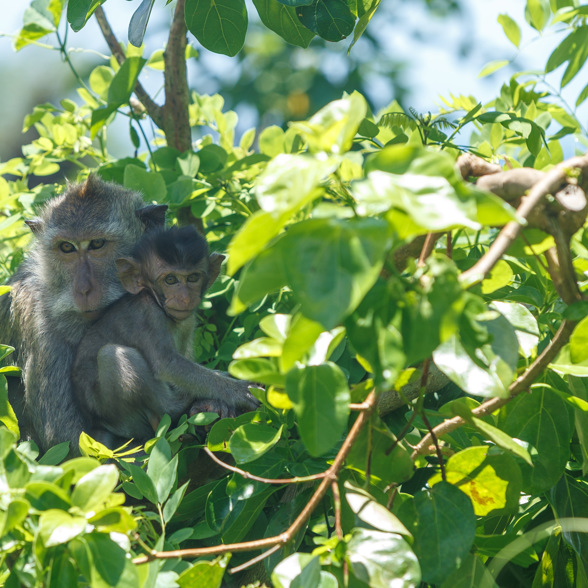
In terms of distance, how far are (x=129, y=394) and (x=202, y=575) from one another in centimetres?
157

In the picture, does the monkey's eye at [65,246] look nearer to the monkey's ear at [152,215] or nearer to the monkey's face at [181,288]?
the monkey's ear at [152,215]

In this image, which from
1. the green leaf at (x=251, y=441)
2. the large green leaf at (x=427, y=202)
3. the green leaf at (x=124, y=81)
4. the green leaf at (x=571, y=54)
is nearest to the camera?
the large green leaf at (x=427, y=202)

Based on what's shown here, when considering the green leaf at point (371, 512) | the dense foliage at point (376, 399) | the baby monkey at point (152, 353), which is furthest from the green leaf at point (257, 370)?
the baby monkey at point (152, 353)

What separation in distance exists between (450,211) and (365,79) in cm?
796

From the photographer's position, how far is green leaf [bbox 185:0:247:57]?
172 centimetres

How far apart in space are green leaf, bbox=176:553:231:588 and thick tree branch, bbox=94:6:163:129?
2338mm

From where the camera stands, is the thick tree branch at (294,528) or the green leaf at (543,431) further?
the green leaf at (543,431)

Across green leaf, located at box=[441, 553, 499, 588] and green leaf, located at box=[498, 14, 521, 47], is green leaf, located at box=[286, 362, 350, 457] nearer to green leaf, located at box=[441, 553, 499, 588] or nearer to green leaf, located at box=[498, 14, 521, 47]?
green leaf, located at box=[441, 553, 499, 588]

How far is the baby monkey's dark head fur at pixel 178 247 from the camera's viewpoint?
8.57ft

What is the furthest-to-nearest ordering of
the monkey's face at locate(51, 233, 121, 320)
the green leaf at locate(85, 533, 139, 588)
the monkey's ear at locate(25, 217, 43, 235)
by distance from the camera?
the monkey's ear at locate(25, 217, 43, 235) < the monkey's face at locate(51, 233, 121, 320) < the green leaf at locate(85, 533, 139, 588)

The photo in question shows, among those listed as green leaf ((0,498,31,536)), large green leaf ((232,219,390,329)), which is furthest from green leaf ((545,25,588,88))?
green leaf ((0,498,31,536))

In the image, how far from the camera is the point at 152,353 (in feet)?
8.73

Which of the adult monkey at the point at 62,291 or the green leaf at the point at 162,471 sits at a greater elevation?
the green leaf at the point at 162,471

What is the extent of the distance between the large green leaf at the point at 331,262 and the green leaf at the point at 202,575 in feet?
1.53
